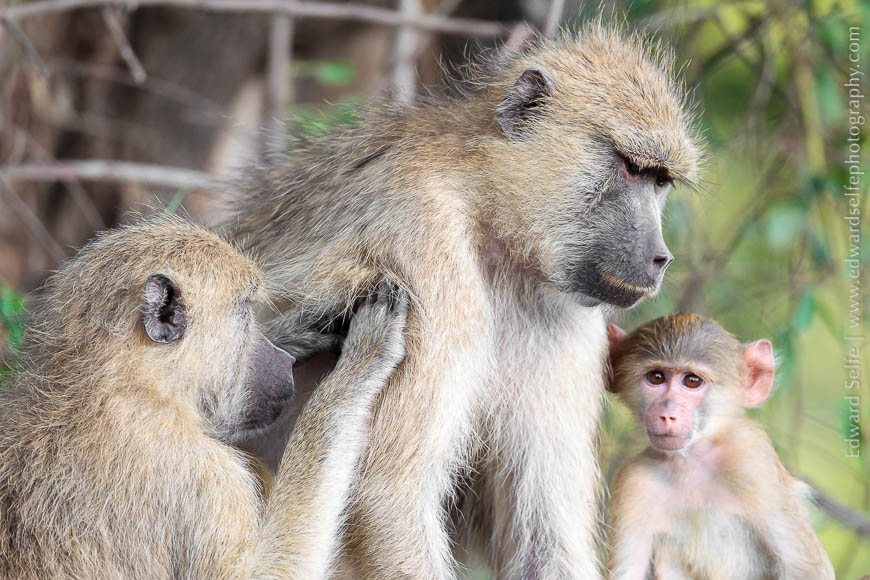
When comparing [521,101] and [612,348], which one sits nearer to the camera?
[521,101]

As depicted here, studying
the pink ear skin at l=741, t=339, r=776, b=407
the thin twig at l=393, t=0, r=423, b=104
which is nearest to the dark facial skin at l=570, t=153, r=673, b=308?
the pink ear skin at l=741, t=339, r=776, b=407

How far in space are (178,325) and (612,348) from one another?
5.92ft

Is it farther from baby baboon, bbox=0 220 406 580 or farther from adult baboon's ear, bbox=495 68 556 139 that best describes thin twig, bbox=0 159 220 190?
adult baboon's ear, bbox=495 68 556 139

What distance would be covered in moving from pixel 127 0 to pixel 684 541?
3.40 metres

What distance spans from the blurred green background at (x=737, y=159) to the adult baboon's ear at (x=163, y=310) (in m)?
0.89

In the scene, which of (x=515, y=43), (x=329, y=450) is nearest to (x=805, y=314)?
(x=515, y=43)

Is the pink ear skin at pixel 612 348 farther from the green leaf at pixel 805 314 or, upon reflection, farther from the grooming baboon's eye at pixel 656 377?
the green leaf at pixel 805 314

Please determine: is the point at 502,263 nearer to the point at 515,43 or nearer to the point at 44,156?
the point at 515,43

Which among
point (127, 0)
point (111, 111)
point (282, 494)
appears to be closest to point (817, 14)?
point (127, 0)

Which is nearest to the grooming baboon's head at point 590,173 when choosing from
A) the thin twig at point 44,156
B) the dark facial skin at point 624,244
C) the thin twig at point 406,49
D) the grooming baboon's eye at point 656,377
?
the dark facial skin at point 624,244

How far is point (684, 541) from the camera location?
3.83 metres

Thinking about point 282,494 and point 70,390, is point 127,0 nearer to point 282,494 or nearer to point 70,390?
point 70,390

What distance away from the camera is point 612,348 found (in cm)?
430

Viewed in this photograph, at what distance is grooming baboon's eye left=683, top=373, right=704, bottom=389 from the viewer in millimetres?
3904
